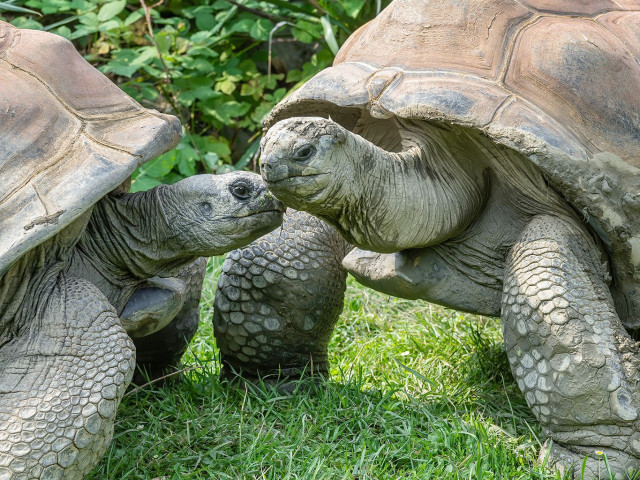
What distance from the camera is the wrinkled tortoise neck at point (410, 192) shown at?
319cm

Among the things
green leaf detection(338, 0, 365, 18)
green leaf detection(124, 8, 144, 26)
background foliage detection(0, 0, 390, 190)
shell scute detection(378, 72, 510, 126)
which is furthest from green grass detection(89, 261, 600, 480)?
green leaf detection(124, 8, 144, 26)

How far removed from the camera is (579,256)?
326 centimetres

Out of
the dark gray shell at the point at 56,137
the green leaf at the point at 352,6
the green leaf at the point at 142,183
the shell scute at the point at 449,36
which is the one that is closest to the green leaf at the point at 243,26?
the green leaf at the point at 352,6

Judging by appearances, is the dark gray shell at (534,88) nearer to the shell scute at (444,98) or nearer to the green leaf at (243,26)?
the shell scute at (444,98)

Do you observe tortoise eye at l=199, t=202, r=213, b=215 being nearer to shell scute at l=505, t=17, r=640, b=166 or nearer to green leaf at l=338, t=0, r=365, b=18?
shell scute at l=505, t=17, r=640, b=166

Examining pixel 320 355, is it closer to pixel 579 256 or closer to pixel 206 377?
pixel 206 377

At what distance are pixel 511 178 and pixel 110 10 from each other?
428 cm

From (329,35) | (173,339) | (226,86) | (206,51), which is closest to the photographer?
(173,339)

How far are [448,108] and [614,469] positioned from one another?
1.41m

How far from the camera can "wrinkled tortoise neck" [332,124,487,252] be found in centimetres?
319

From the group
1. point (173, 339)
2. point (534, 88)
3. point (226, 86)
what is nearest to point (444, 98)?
point (534, 88)

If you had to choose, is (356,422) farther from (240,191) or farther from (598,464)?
(240,191)

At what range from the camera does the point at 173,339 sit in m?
3.97

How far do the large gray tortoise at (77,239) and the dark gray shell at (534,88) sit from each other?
0.67m
